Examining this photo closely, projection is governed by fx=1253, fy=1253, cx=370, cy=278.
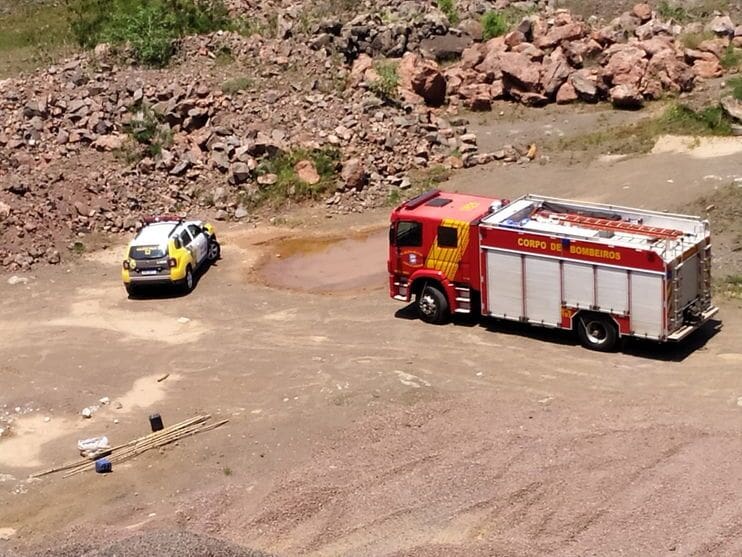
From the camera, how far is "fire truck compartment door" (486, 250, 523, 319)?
27234 mm

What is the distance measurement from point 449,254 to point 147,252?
871cm

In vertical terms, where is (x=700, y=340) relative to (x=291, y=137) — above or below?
below

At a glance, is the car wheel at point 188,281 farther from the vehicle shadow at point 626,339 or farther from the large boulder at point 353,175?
the large boulder at point 353,175

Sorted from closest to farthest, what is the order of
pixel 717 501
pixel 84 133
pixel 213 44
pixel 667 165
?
pixel 717 501
pixel 667 165
pixel 84 133
pixel 213 44

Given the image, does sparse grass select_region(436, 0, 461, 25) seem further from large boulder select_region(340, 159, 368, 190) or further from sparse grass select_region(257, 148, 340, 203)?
large boulder select_region(340, 159, 368, 190)

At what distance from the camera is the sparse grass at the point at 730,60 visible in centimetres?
4744

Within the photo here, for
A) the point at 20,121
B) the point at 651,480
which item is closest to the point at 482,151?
the point at 20,121

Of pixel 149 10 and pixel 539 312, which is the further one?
pixel 149 10

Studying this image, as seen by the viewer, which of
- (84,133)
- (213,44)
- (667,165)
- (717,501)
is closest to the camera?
(717,501)

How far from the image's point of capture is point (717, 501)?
20.2 meters

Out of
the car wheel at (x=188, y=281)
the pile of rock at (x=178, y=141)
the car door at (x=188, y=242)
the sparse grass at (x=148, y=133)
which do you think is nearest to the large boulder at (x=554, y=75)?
the pile of rock at (x=178, y=141)

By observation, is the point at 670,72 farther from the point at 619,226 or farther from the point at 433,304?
the point at 433,304

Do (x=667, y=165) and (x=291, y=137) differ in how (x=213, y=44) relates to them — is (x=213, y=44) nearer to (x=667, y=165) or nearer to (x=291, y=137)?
(x=291, y=137)

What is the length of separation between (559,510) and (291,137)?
74.8 feet
